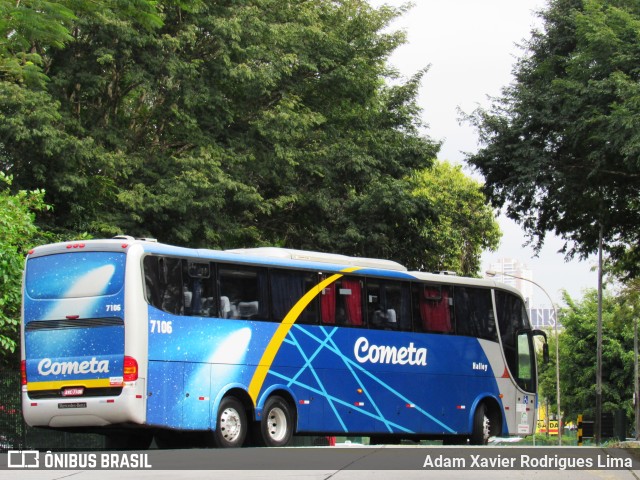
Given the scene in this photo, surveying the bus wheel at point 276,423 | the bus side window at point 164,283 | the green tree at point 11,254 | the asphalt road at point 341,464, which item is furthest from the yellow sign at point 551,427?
the asphalt road at point 341,464

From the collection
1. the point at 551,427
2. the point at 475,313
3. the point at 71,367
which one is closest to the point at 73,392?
the point at 71,367

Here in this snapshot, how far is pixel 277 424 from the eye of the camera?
2123cm

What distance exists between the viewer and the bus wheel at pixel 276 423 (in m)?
20.8

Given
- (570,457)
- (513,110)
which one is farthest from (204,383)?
(513,110)

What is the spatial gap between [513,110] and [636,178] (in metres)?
4.55

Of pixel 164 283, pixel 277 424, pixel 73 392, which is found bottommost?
pixel 277 424

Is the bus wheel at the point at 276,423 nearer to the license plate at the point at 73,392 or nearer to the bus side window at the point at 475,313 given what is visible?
the license plate at the point at 73,392

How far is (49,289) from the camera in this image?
1939 centimetres

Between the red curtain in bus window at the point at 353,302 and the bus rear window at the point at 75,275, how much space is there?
550cm

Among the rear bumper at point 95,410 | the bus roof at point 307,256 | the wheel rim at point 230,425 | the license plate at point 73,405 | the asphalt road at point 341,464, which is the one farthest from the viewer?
the bus roof at point 307,256

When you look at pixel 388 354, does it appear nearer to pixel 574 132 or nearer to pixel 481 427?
pixel 481 427

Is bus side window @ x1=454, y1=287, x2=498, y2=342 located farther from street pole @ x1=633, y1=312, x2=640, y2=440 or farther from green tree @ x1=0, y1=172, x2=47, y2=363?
street pole @ x1=633, y1=312, x2=640, y2=440

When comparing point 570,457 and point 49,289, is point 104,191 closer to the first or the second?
point 49,289

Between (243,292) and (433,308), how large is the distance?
5565 mm
